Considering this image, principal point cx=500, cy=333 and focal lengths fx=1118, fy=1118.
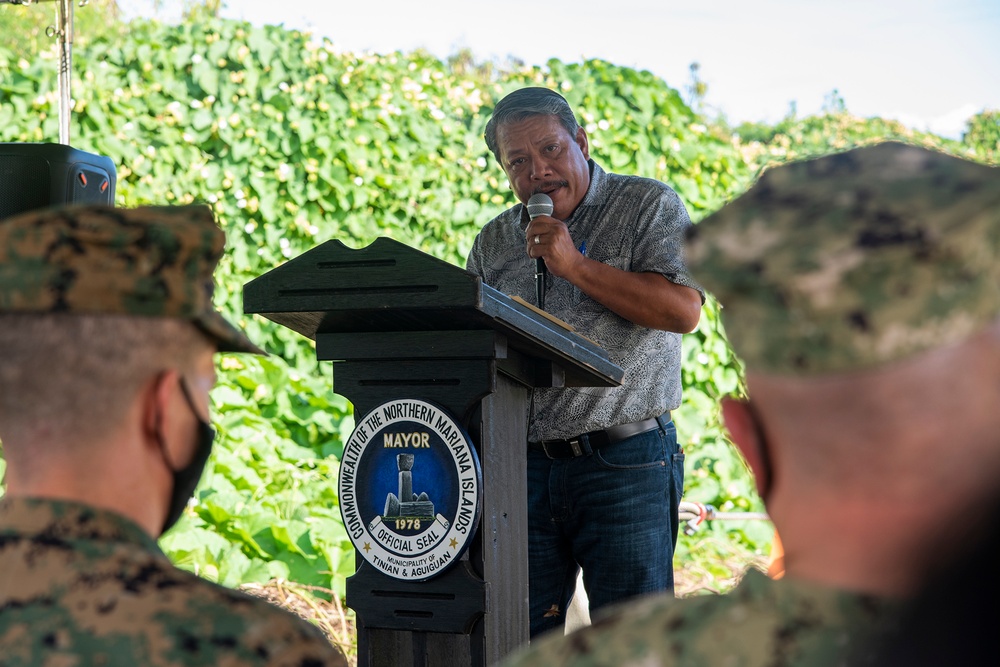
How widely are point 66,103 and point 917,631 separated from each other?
137 inches

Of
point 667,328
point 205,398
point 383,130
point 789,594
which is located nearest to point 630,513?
point 667,328

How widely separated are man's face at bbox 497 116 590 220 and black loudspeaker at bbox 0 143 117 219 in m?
1.04

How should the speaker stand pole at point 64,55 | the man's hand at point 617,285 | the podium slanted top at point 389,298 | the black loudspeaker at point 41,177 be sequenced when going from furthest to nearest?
the speaker stand pole at point 64,55 → the black loudspeaker at point 41,177 → the man's hand at point 617,285 → the podium slanted top at point 389,298

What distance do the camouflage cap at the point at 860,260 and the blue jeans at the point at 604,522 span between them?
1762 millimetres

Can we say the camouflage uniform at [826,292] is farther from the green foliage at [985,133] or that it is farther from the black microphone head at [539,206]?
the green foliage at [985,133]

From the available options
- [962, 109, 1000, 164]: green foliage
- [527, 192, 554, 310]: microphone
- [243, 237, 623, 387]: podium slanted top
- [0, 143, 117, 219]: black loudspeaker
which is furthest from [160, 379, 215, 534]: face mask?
[962, 109, 1000, 164]: green foliage

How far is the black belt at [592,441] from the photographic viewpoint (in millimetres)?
2559

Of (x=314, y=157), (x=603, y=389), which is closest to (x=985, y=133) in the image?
(x=314, y=157)

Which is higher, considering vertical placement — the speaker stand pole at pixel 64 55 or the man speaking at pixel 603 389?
the speaker stand pole at pixel 64 55

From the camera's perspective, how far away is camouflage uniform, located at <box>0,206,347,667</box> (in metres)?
0.99

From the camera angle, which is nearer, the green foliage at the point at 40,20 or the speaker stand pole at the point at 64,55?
the speaker stand pole at the point at 64,55

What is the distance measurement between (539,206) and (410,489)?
88cm

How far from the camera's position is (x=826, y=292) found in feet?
2.46

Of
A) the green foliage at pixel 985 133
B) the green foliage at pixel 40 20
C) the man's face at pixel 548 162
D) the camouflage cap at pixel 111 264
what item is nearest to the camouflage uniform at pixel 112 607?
the camouflage cap at pixel 111 264
